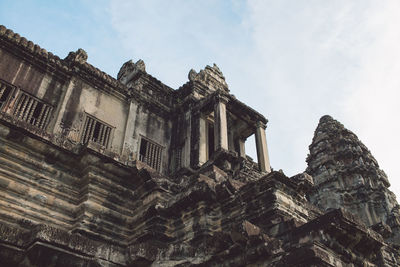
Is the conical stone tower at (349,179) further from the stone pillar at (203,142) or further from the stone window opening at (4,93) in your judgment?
the stone window opening at (4,93)

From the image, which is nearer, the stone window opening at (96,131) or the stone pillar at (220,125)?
the stone window opening at (96,131)

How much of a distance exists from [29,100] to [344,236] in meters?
10.0

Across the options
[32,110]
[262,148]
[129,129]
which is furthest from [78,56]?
[262,148]

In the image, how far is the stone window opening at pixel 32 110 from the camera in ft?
35.7

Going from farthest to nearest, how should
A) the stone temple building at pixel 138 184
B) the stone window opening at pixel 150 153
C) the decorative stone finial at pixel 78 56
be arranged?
the stone window opening at pixel 150 153, the decorative stone finial at pixel 78 56, the stone temple building at pixel 138 184

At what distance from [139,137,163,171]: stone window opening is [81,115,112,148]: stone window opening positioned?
1436 mm

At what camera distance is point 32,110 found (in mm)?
11125

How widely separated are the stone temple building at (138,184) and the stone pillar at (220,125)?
0.05m

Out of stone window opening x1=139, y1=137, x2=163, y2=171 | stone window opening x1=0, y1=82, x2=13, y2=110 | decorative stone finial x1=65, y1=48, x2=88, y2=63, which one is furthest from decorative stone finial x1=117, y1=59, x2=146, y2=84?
stone window opening x1=0, y1=82, x2=13, y2=110

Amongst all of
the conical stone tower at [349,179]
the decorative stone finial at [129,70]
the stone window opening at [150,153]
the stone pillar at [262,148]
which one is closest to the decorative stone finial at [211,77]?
the decorative stone finial at [129,70]

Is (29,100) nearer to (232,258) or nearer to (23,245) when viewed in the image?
(23,245)

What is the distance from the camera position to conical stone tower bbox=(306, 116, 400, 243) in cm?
2669

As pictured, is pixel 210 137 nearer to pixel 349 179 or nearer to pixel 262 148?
pixel 262 148

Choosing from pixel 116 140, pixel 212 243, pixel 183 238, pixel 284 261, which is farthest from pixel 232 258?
pixel 116 140
